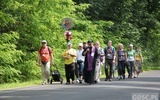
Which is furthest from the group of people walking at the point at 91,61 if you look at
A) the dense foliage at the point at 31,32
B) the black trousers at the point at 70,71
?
the dense foliage at the point at 31,32

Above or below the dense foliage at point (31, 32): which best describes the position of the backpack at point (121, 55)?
below

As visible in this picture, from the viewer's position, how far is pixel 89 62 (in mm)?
21000

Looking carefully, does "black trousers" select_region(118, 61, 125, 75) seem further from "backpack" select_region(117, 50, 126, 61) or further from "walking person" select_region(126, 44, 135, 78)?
"walking person" select_region(126, 44, 135, 78)

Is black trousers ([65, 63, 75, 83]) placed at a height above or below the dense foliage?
below

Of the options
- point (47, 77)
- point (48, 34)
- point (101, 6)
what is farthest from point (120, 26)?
point (47, 77)

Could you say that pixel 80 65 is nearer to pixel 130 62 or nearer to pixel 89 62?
pixel 89 62

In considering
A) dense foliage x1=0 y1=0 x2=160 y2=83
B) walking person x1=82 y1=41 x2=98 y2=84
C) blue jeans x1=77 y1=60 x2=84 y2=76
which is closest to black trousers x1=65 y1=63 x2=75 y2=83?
walking person x1=82 y1=41 x2=98 y2=84

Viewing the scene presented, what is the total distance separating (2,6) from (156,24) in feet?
79.1

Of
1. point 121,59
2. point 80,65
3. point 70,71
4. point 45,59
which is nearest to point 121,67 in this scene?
point 121,59

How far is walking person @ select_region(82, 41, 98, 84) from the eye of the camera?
20.9 m

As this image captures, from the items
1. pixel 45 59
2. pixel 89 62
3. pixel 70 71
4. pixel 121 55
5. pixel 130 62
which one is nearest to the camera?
pixel 89 62

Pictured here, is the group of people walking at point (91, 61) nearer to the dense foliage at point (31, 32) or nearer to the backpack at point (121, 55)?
the backpack at point (121, 55)

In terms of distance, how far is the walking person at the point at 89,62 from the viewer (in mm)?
20875

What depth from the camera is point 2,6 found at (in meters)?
26.3
